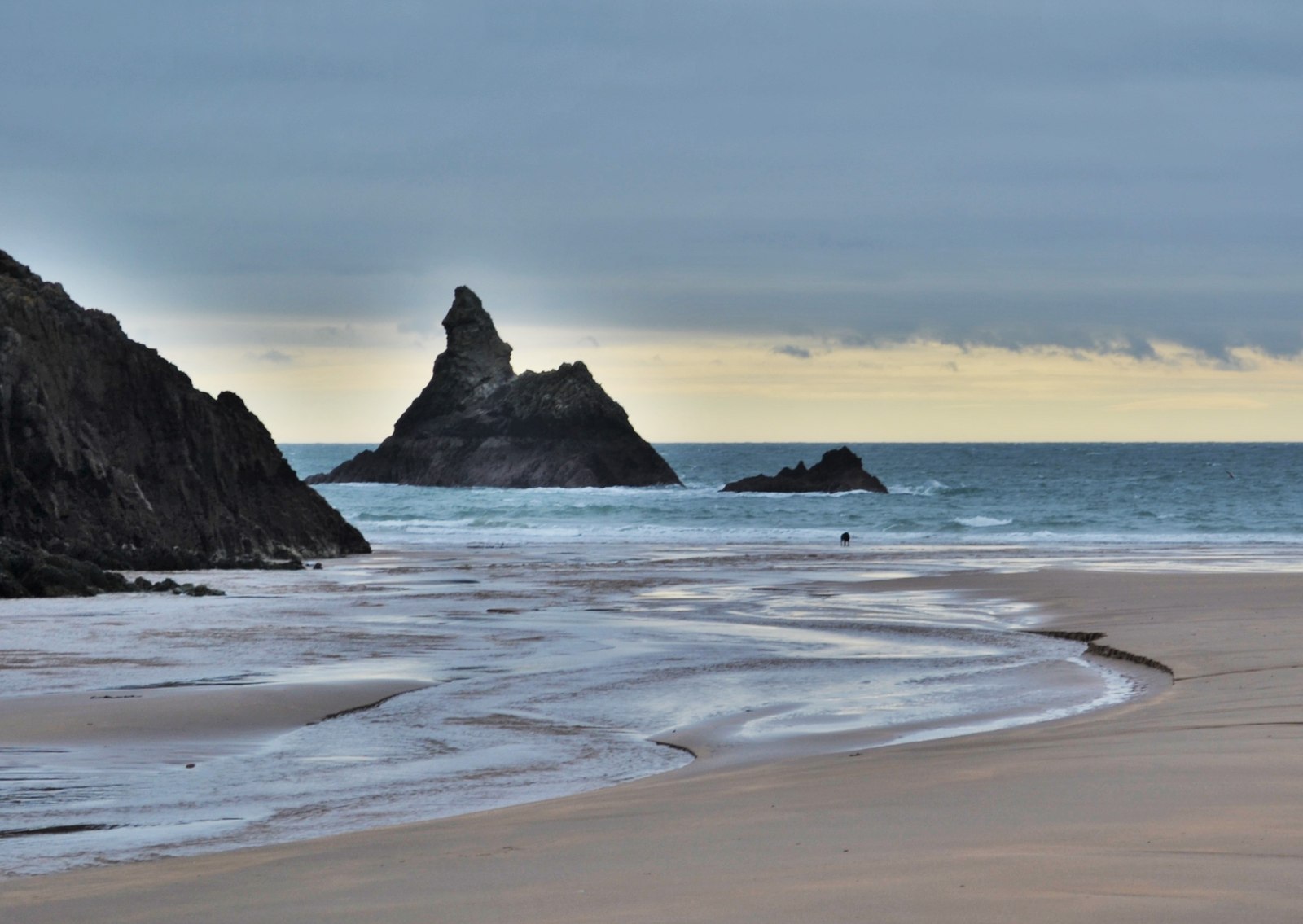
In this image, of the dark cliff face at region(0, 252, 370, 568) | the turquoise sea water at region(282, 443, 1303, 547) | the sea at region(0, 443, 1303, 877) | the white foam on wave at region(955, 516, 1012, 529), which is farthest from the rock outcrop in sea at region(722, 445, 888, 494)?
the dark cliff face at region(0, 252, 370, 568)

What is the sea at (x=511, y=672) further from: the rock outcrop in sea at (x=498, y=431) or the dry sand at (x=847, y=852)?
the rock outcrop in sea at (x=498, y=431)

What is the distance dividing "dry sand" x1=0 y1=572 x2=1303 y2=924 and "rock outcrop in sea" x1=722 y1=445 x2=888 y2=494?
71.4 meters

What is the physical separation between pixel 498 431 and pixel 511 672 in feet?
304

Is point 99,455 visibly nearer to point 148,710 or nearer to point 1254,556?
point 148,710

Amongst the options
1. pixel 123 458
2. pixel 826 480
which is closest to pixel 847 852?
pixel 123 458

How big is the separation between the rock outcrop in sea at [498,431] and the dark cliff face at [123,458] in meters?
62.8

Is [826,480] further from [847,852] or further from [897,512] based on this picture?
[847,852]

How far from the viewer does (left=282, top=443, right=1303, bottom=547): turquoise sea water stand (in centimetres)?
4894

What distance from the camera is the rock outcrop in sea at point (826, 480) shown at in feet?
262

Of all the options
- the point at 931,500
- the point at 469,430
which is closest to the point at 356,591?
the point at 931,500

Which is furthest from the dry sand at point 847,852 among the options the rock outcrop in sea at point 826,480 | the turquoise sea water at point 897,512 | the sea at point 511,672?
the rock outcrop in sea at point 826,480

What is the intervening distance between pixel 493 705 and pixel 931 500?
61224 millimetres

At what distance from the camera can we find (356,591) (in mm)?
23922

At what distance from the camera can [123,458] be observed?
3141 cm
